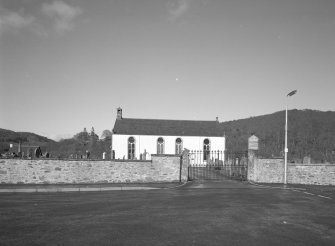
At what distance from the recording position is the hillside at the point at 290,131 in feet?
203

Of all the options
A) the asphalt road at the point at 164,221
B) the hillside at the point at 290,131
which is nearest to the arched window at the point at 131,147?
the hillside at the point at 290,131

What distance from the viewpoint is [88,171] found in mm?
16984

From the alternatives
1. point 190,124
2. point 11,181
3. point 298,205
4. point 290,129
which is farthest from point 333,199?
point 290,129

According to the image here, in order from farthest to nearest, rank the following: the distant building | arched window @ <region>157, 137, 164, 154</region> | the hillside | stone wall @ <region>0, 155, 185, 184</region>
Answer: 1. the hillside
2. arched window @ <region>157, 137, 164, 154</region>
3. the distant building
4. stone wall @ <region>0, 155, 185, 184</region>

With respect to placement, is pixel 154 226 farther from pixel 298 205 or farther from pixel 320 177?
pixel 320 177

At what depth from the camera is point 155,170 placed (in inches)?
693

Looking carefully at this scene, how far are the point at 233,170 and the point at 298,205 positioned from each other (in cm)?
1381

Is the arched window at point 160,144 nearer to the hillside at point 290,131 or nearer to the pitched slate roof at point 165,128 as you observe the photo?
the pitched slate roof at point 165,128

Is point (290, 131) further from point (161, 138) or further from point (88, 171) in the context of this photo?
point (88, 171)

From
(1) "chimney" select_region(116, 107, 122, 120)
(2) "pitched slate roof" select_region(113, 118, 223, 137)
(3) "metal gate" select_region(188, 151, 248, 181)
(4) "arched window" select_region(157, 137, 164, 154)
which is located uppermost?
(1) "chimney" select_region(116, 107, 122, 120)

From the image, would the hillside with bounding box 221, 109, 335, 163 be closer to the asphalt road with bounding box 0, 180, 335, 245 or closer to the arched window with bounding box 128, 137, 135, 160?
the arched window with bounding box 128, 137, 135, 160

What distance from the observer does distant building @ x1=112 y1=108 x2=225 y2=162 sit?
1655 inches

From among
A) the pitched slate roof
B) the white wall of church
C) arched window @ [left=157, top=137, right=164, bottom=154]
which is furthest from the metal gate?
the pitched slate roof

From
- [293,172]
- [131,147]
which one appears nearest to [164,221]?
[293,172]
